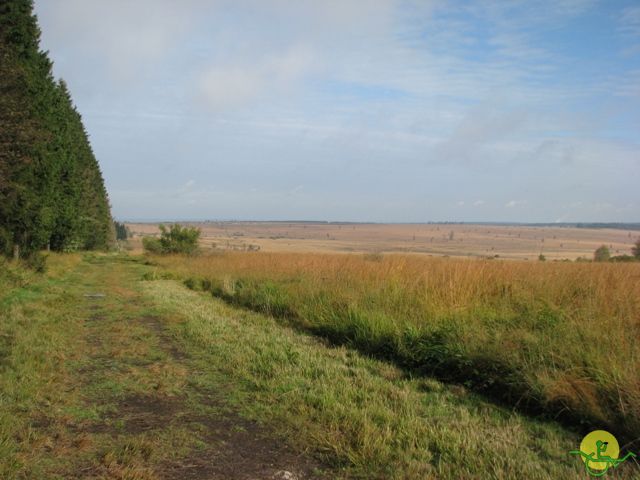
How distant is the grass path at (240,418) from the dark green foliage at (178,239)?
28326 mm

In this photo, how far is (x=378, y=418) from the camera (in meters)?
4.18

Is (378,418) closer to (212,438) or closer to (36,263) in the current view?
(212,438)

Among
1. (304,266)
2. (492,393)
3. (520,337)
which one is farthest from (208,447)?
(304,266)

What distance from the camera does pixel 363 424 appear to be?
3.97m

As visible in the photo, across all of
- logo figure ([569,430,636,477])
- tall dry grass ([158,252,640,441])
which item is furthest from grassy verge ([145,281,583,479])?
tall dry grass ([158,252,640,441])

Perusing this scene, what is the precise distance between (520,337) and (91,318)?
843 centimetres

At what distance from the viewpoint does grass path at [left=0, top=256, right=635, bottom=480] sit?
3314 mm

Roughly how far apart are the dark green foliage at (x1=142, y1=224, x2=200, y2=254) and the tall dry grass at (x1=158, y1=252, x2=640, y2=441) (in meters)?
25.5

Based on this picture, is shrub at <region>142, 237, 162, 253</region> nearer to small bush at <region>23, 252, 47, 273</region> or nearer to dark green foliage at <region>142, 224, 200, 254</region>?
dark green foliage at <region>142, 224, 200, 254</region>

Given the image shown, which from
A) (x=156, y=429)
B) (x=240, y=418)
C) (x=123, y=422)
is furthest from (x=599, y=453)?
(x=123, y=422)

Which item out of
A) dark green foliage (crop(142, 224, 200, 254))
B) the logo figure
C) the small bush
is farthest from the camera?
dark green foliage (crop(142, 224, 200, 254))

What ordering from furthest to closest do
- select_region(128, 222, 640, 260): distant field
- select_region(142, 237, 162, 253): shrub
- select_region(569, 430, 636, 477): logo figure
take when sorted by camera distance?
select_region(142, 237, 162, 253): shrub → select_region(128, 222, 640, 260): distant field → select_region(569, 430, 636, 477): logo figure

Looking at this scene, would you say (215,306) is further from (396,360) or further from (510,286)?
(510,286)

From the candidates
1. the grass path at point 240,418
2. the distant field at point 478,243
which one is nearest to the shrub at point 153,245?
the distant field at point 478,243
